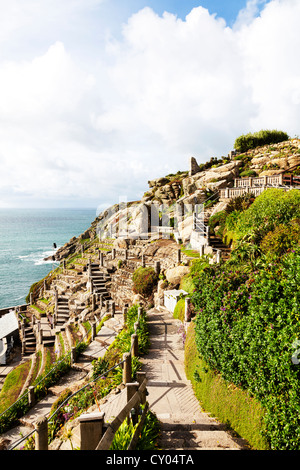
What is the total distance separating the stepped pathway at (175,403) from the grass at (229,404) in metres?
0.23

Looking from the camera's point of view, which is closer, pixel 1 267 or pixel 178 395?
pixel 178 395

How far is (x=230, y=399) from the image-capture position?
21.7 ft

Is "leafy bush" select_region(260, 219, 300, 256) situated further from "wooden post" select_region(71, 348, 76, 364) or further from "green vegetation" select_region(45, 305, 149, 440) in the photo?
"wooden post" select_region(71, 348, 76, 364)

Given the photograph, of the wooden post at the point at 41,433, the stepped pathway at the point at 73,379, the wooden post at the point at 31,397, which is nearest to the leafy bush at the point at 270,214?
the stepped pathway at the point at 73,379

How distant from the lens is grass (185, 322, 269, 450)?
18.4ft

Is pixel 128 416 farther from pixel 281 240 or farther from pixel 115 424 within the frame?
pixel 281 240

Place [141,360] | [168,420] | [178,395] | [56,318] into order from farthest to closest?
1. [56,318]
2. [141,360]
3. [178,395]
4. [168,420]

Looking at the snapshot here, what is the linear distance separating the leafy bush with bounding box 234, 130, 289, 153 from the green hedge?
50.3 m

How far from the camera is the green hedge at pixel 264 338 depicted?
4.66m

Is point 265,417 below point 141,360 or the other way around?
the other way around
